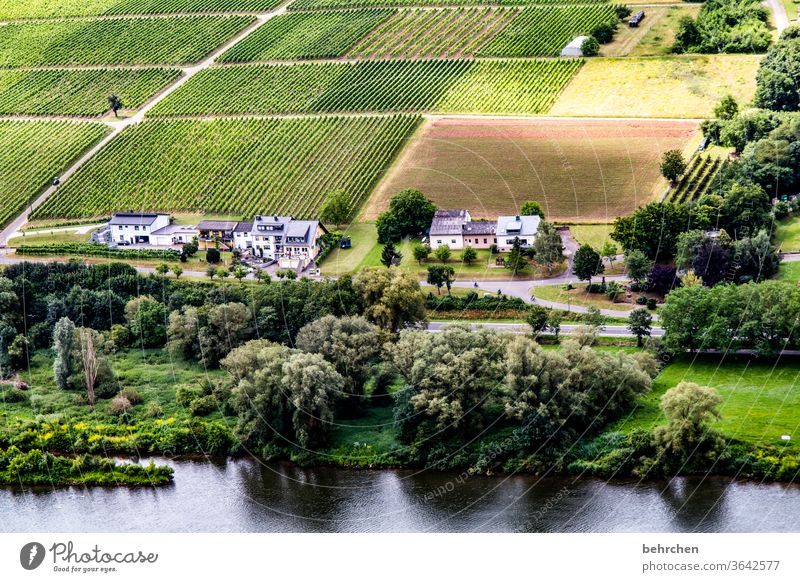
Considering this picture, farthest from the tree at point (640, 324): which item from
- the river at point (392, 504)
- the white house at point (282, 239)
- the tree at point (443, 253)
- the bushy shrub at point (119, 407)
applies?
the bushy shrub at point (119, 407)

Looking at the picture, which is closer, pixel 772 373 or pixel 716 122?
pixel 772 373

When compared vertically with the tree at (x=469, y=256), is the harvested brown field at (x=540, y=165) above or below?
above

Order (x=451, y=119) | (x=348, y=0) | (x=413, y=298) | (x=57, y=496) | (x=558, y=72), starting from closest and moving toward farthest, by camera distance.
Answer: (x=57, y=496), (x=413, y=298), (x=451, y=119), (x=558, y=72), (x=348, y=0)

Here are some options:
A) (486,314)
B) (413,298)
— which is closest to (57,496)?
(413,298)

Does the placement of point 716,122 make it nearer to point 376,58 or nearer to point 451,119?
point 451,119

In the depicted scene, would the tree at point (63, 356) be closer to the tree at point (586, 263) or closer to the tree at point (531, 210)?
the tree at point (586, 263)
